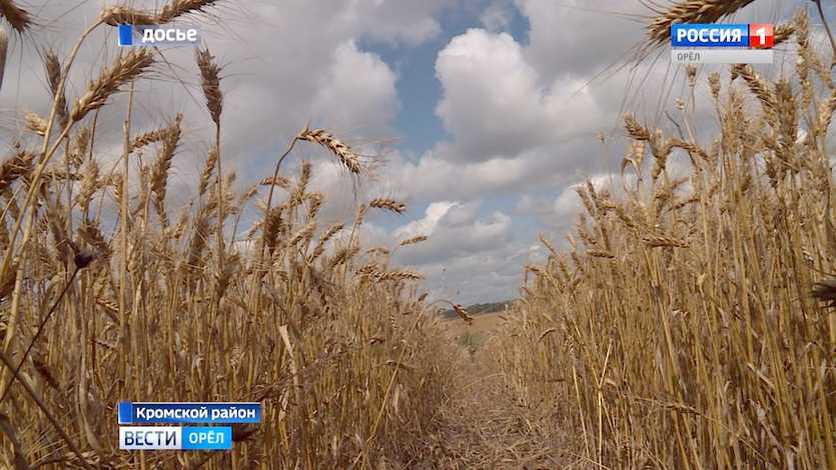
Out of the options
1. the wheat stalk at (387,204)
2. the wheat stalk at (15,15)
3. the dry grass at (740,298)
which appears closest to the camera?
the wheat stalk at (15,15)

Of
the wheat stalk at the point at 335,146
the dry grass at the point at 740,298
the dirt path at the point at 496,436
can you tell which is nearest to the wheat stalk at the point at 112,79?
the wheat stalk at the point at 335,146

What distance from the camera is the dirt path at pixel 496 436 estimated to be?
3.96 meters

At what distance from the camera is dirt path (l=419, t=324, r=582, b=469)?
3955mm

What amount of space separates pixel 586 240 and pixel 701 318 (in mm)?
1552

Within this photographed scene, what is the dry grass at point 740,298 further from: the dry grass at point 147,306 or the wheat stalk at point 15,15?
the wheat stalk at point 15,15

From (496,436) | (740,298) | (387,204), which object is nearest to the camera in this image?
(740,298)

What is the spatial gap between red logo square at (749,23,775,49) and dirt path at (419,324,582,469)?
2277 mm
